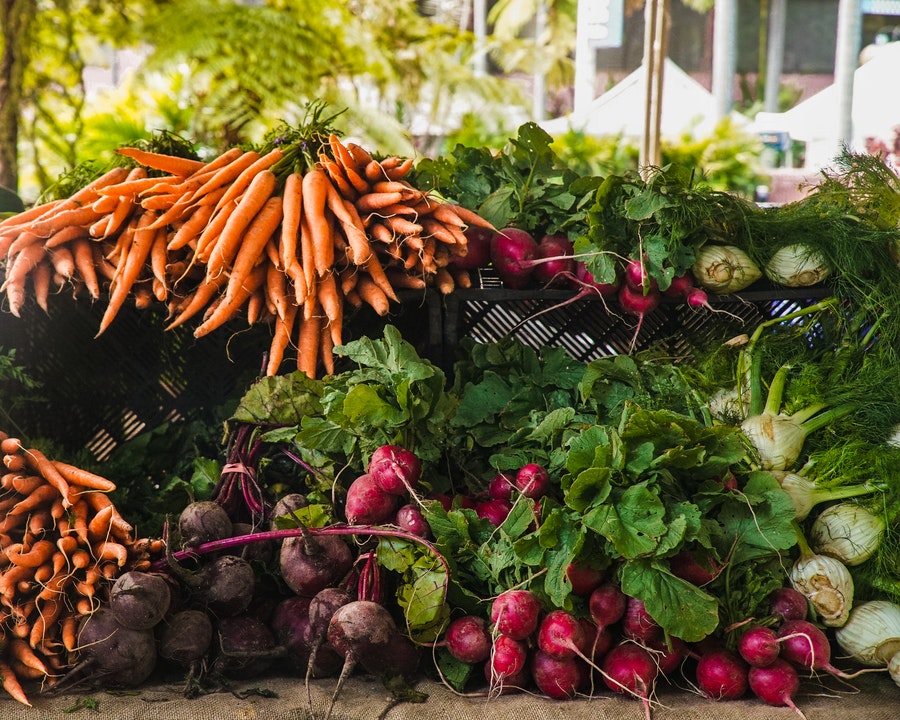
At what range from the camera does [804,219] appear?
2.25m

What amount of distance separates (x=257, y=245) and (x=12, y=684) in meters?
1.20

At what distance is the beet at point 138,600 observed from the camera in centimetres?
156

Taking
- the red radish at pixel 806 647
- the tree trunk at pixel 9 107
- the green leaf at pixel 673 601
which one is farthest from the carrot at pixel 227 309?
the tree trunk at pixel 9 107

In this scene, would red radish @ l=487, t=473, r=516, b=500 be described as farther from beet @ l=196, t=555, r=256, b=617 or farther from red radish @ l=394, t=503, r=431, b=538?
beet @ l=196, t=555, r=256, b=617

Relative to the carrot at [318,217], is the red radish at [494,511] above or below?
below

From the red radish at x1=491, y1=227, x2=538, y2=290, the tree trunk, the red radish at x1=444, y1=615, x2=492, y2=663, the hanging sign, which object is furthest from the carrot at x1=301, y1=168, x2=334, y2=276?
the tree trunk

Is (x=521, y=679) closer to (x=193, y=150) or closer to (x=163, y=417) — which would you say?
(x=163, y=417)

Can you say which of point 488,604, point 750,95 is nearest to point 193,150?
point 488,604

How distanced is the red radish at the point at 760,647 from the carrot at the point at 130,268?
1.76m

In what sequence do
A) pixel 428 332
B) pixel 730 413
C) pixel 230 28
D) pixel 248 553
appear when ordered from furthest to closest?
pixel 230 28 → pixel 428 332 → pixel 730 413 → pixel 248 553

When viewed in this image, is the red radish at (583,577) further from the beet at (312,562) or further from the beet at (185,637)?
the beet at (185,637)

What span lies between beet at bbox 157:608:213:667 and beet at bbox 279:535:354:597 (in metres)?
0.20

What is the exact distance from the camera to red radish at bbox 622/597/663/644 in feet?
5.18

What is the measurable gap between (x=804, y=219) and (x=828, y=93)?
6.03 metres
